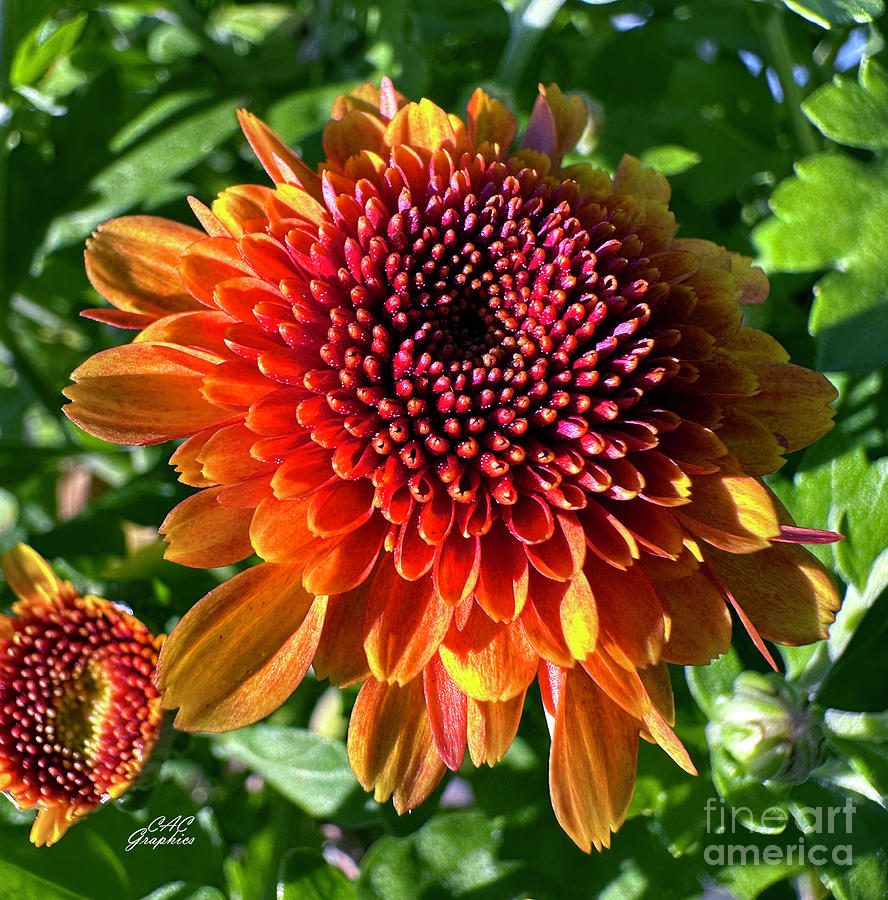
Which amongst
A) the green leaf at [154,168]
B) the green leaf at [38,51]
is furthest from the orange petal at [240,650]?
the green leaf at [38,51]

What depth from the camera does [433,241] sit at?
71 centimetres

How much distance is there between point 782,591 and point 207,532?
1.49 ft

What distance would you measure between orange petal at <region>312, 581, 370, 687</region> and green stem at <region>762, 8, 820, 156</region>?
2.76 ft

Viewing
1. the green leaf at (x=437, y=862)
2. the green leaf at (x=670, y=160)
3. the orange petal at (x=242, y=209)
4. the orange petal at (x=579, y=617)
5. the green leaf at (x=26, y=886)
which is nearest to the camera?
the orange petal at (x=579, y=617)

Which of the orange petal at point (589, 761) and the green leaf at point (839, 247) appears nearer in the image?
the orange petal at point (589, 761)

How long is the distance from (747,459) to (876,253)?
0.34 m

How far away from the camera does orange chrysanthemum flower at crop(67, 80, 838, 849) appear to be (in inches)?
25.0

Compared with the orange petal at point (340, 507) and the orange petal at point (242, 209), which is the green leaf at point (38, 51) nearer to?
the orange petal at point (242, 209)

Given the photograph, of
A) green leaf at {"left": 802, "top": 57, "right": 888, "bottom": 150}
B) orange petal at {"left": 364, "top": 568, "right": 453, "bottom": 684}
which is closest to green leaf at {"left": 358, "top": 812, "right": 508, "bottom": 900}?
orange petal at {"left": 364, "top": 568, "right": 453, "bottom": 684}

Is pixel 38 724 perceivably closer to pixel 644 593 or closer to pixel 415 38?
pixel 644 593

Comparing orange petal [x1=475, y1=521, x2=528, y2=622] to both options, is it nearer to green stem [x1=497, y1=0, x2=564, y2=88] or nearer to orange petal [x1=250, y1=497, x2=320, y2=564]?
orange petal [x1=250, y1=497, x2=320, y2=564]

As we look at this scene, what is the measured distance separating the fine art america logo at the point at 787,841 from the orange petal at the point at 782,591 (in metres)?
0.21

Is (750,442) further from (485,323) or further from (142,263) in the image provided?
(142,263)

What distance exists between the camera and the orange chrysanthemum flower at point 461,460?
2.09 feet
